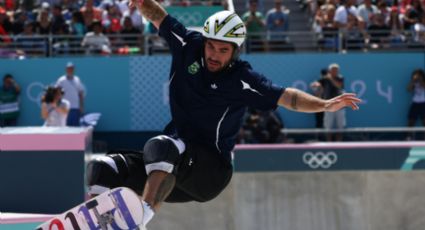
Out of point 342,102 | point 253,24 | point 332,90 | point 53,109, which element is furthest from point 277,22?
point 342,102

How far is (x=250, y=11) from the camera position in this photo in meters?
19.1

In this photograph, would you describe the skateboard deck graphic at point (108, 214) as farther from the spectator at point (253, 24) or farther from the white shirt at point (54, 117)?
the spectator at point (253, 24)

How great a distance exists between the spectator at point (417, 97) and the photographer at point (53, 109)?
7890 millimetres

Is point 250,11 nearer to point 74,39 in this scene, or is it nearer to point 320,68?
point 320,68

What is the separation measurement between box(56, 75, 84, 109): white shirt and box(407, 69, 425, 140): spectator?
7140 mm

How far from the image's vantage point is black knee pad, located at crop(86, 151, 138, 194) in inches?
249

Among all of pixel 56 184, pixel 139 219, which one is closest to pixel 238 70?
pixel 139 219

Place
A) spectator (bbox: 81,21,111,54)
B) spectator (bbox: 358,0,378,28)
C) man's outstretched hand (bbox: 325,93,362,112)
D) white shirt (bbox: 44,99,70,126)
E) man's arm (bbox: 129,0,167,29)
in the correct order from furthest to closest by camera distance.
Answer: spectator (bbox: 358,0,378,28) < spectator (bbox: 81,21,111,54) < white shirt (bbox: 44,99,70,126) < man's arm (bbox: 129,0,167,29) < man's outstretched hand (bbox: 325,93,362,112)

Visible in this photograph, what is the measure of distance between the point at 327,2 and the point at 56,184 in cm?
1218

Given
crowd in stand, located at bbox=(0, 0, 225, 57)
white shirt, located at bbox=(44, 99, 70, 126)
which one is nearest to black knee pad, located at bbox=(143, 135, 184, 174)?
white shirt, located at bbox=(44, 99, 70, 126)

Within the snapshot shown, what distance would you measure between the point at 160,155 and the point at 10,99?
1341 cm

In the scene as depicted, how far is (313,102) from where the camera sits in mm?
6344

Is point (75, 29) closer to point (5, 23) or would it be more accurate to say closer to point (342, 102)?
point (5, 23)

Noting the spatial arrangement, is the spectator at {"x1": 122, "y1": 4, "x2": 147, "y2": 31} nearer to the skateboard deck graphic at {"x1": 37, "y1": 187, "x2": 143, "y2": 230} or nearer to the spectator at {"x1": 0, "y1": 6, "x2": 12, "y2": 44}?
the spectator at {"x1": 0, "y1": 6, "x2": 12, "y2": 44}
